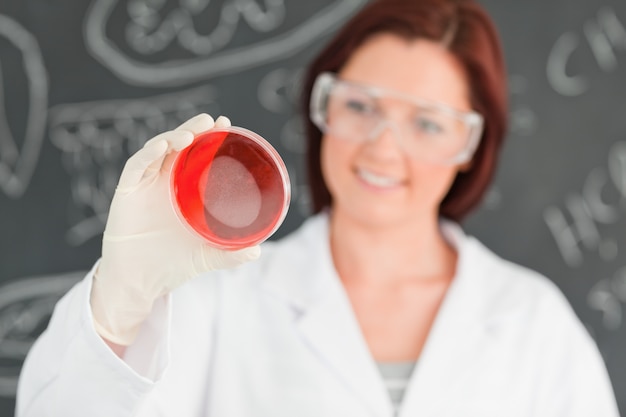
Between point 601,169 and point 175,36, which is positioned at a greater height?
point 175,36

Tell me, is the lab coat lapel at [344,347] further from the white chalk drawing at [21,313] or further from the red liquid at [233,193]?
the white chalk drawing at [21,313]

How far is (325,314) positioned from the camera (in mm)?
1293

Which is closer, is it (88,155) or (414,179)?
(414,179)

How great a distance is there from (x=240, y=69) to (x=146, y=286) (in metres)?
0.88

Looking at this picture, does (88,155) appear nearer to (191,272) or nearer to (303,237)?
(303,237)

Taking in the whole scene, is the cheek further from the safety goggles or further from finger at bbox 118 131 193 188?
finger at bbox 118 131 193 188

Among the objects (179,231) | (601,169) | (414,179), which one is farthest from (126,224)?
(601,169)

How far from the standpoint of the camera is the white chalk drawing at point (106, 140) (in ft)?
5.30

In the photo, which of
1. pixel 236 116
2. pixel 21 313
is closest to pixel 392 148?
pixel 236 116

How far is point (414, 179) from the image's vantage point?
50.6 inches

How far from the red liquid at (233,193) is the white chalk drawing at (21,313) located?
3.23 ft

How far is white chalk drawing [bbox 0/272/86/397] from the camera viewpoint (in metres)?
1.62

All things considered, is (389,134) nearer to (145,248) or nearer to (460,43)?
(460,43)

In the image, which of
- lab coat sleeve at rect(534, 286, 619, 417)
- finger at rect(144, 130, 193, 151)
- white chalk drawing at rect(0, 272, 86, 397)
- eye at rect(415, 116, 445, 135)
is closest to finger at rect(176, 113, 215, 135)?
finger at rect(144, 130, 193, 151)
